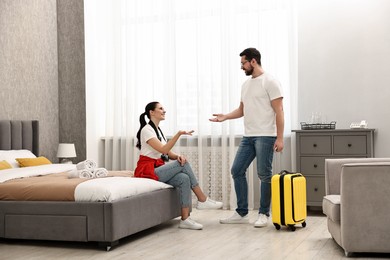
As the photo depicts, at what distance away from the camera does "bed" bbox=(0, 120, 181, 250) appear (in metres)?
→ 3.97

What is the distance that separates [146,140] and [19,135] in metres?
1.83

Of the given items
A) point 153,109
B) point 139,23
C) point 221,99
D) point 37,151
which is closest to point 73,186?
point 153,109

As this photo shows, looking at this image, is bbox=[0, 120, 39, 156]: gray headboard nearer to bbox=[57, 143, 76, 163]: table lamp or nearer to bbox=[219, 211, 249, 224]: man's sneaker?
bbox=[57, 143, 76, 163]: table lamp

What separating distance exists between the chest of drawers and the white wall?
0.46 metres

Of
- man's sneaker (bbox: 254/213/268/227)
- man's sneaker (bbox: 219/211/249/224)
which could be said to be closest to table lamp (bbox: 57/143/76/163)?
man's sneaker (bbox: 219/211/249/224)

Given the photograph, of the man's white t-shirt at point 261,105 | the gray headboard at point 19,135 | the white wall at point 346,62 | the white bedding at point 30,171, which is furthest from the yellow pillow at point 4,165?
the white wall at point 346,62

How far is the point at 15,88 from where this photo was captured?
6.14 metres

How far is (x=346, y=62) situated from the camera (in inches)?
237

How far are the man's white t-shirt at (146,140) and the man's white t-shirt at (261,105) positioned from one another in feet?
2.66

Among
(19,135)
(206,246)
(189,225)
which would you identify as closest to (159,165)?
(189,225)

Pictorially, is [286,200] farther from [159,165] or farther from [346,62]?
[346,62]

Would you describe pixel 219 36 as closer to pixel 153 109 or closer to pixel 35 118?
pixel 153 109

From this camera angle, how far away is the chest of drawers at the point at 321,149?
216 inches

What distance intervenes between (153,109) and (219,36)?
1.78 m
